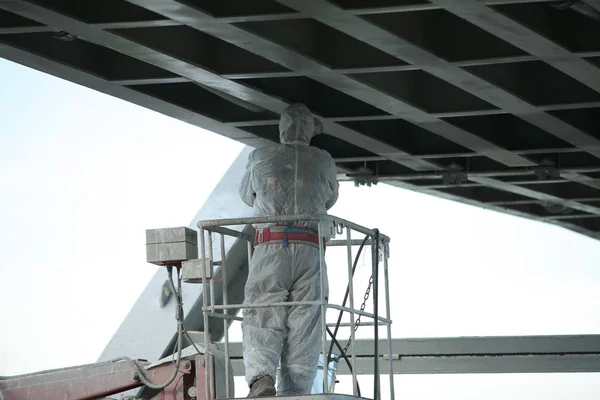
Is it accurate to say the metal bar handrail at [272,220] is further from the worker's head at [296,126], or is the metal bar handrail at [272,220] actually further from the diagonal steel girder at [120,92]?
the diagonal steel girder at [120,92]

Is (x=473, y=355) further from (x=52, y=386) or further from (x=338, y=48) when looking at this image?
(x=52, y=386)

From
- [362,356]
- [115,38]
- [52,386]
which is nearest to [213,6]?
[115,38]

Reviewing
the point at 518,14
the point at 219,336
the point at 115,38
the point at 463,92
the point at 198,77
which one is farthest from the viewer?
the point at 219,336

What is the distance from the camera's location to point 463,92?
13.3m

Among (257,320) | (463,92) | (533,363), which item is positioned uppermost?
(463,92)

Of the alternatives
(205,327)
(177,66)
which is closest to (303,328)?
(205,327)

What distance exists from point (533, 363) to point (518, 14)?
9583mm

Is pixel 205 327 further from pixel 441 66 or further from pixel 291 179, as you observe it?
pixel 441 66

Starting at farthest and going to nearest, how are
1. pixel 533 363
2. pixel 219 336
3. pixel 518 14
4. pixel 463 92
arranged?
pixel 219 336, pixel 533 363, pixel 463 92, pixel 518 14

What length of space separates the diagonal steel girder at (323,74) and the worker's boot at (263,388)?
309cm

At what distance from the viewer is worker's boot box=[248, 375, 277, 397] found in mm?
9906

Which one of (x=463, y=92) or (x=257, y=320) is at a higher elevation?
(x=463, y=92)

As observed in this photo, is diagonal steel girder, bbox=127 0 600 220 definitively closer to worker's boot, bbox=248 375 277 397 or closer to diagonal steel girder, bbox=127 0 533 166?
diagonal steel girder, bbox=127 0 533 166

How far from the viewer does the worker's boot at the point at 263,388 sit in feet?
32.5
